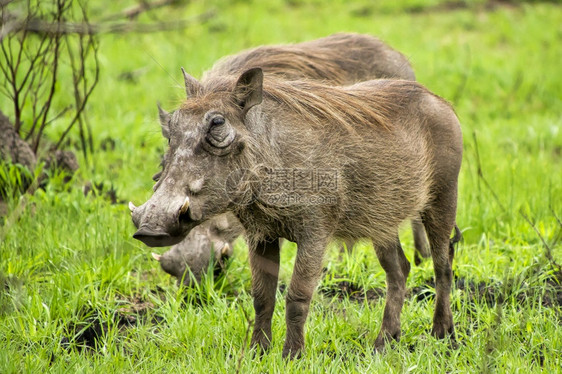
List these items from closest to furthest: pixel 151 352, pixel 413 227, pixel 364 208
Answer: pixel 151 352, pixel 364 208, pixel 413 227

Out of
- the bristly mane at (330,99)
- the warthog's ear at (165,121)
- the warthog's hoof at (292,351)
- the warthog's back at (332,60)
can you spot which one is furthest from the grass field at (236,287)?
the warthog's back at (332,60)

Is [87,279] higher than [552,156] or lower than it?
higher

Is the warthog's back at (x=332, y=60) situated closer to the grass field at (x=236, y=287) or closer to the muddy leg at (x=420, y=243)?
the grass field at (x=236, y=287)

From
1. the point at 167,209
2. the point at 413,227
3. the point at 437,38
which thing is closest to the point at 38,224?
the point at 167,209

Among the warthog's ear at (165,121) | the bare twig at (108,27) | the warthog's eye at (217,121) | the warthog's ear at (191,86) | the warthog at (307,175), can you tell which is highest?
the bare twig at (108,27)

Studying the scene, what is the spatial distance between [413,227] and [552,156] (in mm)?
2457

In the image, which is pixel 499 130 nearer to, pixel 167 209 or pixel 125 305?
pixel 125 305

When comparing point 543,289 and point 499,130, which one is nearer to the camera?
point 543,289

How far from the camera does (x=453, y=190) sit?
3.80m

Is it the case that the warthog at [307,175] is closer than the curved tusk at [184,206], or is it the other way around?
the curved tusk at [184,206]

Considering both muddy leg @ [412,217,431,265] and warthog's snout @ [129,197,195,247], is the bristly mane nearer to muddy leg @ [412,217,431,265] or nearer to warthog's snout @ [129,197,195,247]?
warthog's snout @ [129,197,195,247]

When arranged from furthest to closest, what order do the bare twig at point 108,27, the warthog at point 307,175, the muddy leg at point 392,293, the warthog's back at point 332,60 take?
1. the warthog's back at point 332,60
2. the muddy leg at point 392,293
3. the warthog at point 307,175
4. the bare twig at point 108,27

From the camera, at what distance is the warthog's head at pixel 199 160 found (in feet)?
8.96

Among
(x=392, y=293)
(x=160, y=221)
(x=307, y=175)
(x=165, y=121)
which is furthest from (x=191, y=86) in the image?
(x=392, y=293)
